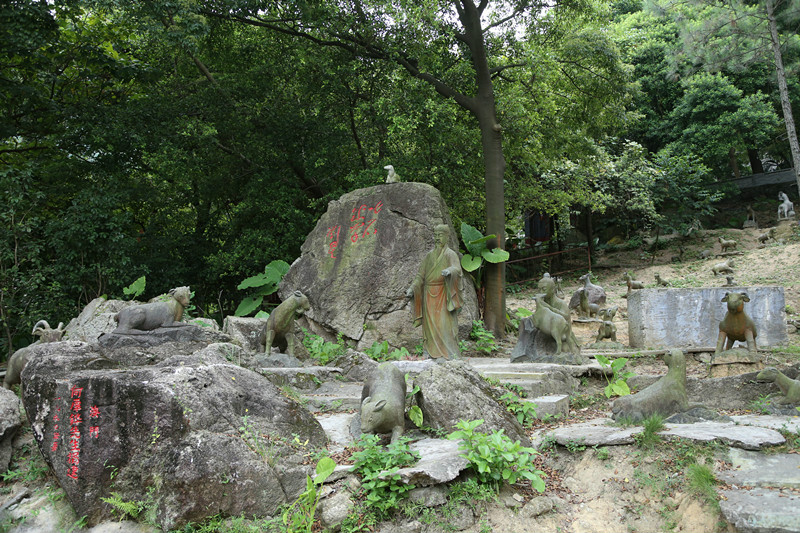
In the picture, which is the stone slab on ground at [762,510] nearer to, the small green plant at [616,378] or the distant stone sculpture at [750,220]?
the small green plant at [616,378]

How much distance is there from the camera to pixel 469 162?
13977 millimetres

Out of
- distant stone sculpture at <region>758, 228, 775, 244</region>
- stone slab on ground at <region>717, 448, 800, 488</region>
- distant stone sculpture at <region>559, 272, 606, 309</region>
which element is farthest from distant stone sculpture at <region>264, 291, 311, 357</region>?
distant stone sculpture at <region>758, 228, 775, 244</region>

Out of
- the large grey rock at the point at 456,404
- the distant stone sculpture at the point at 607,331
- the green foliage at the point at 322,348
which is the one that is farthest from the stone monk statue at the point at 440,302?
the distant stone sculpture at the point at 607,331

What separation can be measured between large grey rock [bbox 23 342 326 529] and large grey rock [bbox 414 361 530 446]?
1.25m

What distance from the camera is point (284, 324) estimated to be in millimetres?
9023

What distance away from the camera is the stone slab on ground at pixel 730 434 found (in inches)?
205

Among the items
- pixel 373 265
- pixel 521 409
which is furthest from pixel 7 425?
pixel 373 265

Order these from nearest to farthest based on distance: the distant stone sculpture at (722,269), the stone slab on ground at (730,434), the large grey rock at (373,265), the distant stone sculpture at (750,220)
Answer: the stone slab on ground at (730,434) → the large grey rock at (373,265) → the distant stone sculpture at (722,269) → the distant stone sculpture at (750,220)

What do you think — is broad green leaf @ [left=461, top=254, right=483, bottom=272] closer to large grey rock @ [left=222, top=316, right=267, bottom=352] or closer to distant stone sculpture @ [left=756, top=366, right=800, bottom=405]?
large grey rock @ [left=222, top=316, right=267, bottom=352]

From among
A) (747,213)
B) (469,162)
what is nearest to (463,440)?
(469,162)

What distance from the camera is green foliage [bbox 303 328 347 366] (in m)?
9.77

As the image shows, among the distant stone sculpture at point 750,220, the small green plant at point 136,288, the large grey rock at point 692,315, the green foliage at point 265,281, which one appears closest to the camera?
the large grey rock at point 692,315

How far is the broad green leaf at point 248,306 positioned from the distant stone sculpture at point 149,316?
5.17m

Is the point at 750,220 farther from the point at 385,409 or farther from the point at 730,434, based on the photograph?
the point at 385,409
